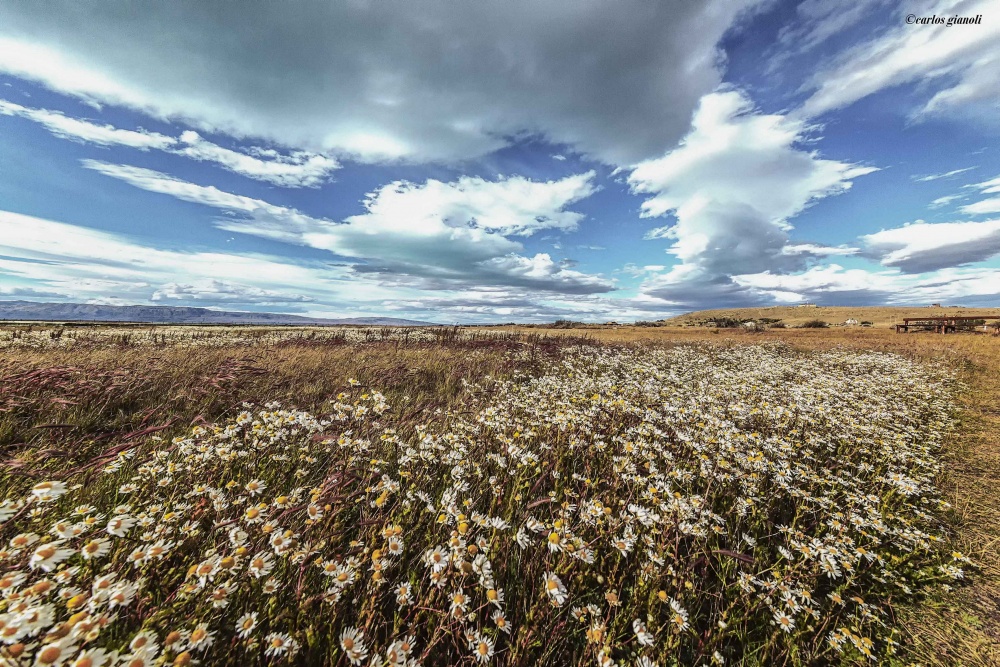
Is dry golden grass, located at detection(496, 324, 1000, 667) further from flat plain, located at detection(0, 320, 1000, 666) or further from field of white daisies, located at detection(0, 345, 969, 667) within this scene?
field of white daisies, located at detection(0, 345, 969, 667)

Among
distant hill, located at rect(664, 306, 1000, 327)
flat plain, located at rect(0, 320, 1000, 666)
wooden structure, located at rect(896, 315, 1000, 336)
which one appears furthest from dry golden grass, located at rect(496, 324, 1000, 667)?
distant hill, located at rect(664, 306, 1000, 327)

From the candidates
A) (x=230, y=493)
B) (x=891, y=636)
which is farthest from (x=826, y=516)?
(x=230, y=493)

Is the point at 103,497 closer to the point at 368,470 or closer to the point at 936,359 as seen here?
the point at 368,470

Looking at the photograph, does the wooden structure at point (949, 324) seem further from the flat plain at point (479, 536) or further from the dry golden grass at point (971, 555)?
the flat plain at point (479, 536)

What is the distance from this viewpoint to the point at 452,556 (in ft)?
7.88

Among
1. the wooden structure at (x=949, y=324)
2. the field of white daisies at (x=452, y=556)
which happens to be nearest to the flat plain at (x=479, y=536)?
the field of white daisies at (x=452, y=556)

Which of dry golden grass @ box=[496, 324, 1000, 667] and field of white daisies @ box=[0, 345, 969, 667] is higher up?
field of white daisies @ box=[0, 345, 969, 667]

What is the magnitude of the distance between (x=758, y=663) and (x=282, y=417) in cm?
503

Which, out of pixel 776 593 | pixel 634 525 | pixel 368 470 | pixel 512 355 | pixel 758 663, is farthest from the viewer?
pixel 512 355

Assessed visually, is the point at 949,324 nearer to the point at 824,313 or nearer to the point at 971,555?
the point at 971,555

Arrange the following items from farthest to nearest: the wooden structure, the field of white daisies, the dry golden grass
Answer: the wooden structure, the dry golden grass, the field of white daisies

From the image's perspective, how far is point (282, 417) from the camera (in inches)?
163

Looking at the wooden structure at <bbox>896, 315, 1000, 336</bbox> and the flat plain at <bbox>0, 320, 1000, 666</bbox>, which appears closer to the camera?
the flat plain at <bbox>0, 320, 1000, 666</bbox>

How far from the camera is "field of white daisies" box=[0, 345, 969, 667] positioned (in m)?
1.95
